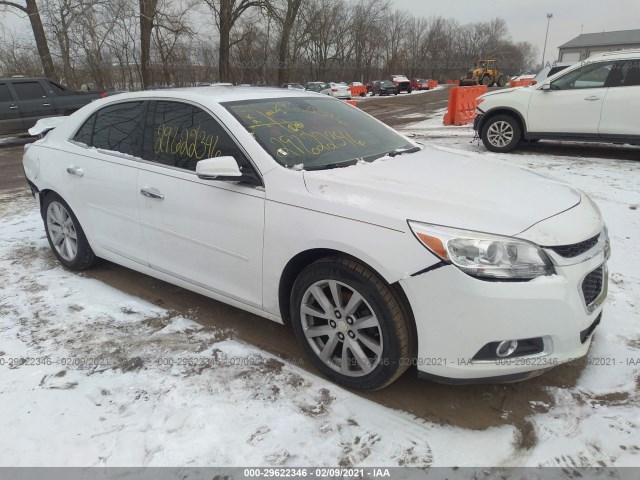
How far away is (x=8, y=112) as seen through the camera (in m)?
12.4

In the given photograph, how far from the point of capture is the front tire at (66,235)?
4047 mm

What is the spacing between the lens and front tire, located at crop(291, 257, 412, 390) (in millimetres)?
2330

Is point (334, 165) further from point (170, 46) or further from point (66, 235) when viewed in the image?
point (170, 46)

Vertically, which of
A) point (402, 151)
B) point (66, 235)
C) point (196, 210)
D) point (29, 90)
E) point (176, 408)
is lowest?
point (176, 408)

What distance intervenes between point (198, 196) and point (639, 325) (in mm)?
3096

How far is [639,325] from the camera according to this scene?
3.13m

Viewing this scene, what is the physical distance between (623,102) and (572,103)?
749 millimetres

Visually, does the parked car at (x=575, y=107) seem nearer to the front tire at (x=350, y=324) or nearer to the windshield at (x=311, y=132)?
the windshield at (x=311, y=132)

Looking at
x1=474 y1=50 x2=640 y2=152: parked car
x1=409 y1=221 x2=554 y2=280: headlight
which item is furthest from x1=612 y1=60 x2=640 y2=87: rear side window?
x1=409 y1=221 x2=554 y2=280: headlight

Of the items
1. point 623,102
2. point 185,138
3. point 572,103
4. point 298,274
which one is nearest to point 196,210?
point 185,138

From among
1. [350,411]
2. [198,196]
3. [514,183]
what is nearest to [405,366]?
[350,411]

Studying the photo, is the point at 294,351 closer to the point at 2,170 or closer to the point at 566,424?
the point at 566,424

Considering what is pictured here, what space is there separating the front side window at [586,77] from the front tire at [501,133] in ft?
3.06

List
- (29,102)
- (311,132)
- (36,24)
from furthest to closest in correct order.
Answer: (36,24) < (29,102) < (311,132)
